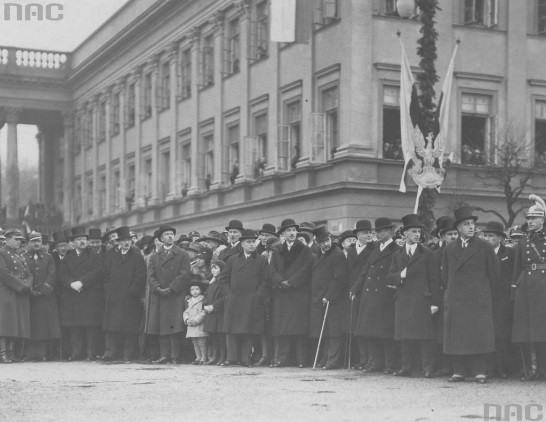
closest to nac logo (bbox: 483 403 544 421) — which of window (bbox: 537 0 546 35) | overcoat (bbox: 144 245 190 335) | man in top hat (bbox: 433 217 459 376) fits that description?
man in top hat (bbox: 433 217 459 376)

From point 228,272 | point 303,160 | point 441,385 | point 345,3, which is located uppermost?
point 345,3

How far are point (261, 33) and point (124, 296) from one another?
18151 millimetres

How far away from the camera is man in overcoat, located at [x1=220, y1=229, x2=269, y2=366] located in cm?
1798

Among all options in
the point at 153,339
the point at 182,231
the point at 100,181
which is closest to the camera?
the point at 153,339

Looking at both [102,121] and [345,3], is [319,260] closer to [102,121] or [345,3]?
[345,3]

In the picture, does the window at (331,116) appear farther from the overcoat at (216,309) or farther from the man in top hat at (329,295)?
the man in top hat at (329,295)

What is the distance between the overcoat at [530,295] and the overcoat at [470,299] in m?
0.32

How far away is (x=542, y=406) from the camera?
37.9 feet

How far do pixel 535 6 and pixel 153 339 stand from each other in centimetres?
1804

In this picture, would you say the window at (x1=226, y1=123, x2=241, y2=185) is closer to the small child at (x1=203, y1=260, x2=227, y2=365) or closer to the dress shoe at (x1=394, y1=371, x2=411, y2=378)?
the small child at (x1=203, y1=260, x2=227, y2=365)

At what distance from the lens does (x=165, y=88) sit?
4584 cm

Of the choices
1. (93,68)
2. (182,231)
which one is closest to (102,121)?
(93,68)

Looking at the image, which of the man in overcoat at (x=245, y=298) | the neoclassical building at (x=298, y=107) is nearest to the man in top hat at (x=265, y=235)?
the man in overcoat at (x=245, y=298)

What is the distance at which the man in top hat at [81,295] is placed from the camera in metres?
19.8
